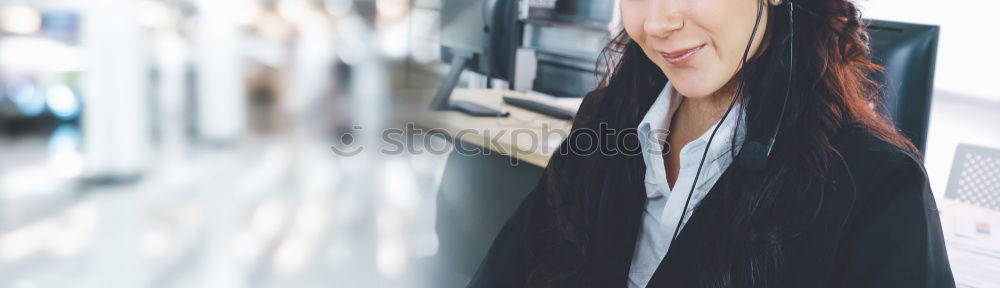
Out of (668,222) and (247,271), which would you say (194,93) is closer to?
(247,271)

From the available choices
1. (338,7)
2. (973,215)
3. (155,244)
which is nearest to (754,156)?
(973,215)

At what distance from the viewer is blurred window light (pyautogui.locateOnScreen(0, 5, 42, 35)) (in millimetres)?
4590

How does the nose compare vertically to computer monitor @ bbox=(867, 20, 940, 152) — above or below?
above

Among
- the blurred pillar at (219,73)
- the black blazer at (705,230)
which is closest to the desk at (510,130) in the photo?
the black blazer at (705,230)

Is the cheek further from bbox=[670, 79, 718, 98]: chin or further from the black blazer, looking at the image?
the black blazer

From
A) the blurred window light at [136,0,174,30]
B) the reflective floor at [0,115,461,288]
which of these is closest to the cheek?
the reflective floor at [0,115,461,288]

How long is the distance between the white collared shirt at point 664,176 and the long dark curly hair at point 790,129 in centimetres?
5

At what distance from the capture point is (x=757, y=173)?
762mm

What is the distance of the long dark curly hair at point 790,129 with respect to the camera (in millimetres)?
741

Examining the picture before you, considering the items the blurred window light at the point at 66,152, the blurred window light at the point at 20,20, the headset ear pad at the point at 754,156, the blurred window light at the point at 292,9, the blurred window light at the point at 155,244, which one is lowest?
the blurred window light at the point at 66,152

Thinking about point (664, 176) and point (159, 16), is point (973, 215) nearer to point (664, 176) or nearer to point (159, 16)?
point (664, 176)

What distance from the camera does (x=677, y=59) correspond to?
0.80 meters

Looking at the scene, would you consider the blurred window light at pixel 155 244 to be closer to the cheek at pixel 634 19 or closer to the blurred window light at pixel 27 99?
the cheek at pixel 634 19

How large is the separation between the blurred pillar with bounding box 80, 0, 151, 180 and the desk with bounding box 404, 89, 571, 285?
263 centimetres
